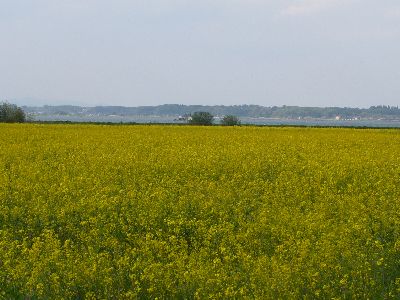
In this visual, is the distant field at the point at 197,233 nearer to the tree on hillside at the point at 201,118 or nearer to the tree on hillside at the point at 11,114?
the tree on hillside at the point at 11,114

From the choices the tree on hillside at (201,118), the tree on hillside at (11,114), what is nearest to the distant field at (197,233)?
the tree on hillside at (11,114)

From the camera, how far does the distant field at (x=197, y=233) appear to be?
7.29 metres

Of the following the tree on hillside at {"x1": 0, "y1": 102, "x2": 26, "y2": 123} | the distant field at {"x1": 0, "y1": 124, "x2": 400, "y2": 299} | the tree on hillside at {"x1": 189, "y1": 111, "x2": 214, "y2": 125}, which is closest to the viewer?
the distant field at {"x1": 0, "y1": 124, "x2": 400, "y2": 299}

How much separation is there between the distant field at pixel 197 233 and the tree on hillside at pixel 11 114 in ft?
237

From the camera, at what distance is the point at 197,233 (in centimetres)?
1016

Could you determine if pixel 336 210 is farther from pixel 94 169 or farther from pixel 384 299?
pixel 94 169

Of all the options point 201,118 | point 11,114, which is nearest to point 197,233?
point 11,114

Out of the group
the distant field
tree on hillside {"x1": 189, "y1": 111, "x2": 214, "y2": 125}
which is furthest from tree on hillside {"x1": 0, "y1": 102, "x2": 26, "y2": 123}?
the distant field

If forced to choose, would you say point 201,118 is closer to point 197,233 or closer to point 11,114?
point 11,114

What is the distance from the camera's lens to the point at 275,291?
23.2ft

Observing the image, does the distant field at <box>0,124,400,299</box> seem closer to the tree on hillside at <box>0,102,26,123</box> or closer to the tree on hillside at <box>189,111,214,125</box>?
the tree on hillside at <box>0,102,26,123</box>

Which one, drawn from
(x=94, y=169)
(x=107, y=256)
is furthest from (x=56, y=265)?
(x=94, y=169)

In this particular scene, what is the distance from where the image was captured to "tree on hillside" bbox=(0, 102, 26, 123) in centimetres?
8624

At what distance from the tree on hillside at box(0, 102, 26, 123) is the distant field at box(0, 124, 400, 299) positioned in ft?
237
